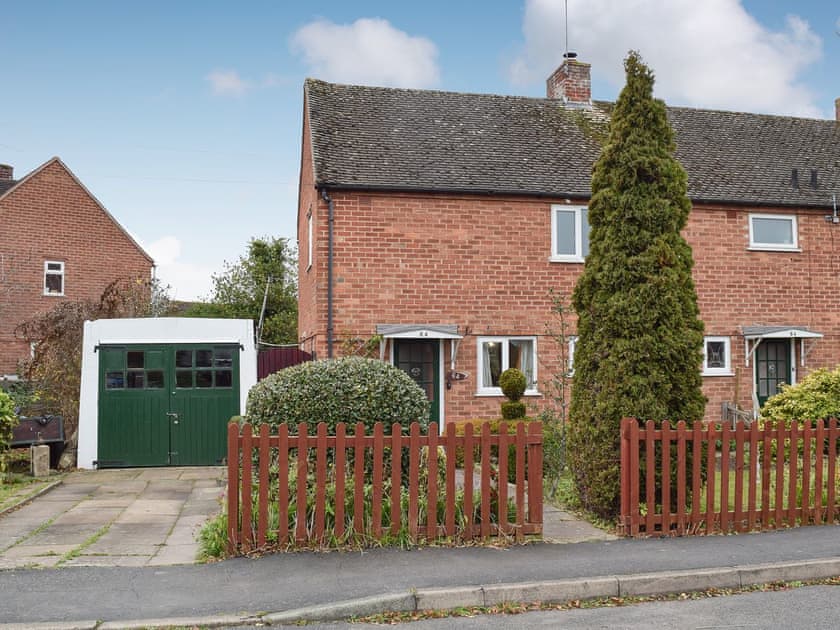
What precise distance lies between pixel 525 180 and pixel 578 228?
1435 millimetres

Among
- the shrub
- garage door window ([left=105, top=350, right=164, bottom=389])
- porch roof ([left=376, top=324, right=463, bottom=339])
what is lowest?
the shrub

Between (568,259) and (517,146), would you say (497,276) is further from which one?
(517,146)

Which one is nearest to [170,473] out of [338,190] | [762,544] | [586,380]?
[338,190]

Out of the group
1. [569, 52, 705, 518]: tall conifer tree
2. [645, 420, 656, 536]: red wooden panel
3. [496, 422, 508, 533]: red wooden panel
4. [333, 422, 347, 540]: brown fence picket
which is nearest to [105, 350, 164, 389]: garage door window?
[333, 422, 347, 540]: brown fence picket

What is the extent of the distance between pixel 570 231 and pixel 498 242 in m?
1.59

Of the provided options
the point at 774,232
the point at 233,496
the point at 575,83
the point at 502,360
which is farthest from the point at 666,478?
the point at 575,83

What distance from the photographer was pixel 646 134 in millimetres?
8812

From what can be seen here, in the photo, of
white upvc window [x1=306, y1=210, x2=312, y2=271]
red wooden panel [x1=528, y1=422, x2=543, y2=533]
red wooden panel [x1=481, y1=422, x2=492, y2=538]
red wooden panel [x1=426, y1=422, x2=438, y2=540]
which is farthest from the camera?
white upvc window [x1=306, y1=210, x2=312, y2=271]

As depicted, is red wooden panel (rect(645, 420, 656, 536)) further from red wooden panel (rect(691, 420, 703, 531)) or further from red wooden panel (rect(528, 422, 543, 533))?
red wooden panel (rect(528, 422, 543, 533))

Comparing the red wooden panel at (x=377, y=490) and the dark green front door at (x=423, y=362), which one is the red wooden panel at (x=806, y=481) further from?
the dark green front door at (x=423, y=362)

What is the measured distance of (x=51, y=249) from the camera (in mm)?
27172

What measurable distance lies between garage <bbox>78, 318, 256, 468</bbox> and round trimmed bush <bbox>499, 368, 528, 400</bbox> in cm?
439

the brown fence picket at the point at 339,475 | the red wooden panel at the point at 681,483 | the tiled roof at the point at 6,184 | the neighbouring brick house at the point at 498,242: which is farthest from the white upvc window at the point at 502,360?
the tiled roof at the point at 6,184

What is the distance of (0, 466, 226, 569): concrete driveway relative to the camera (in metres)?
7.23
